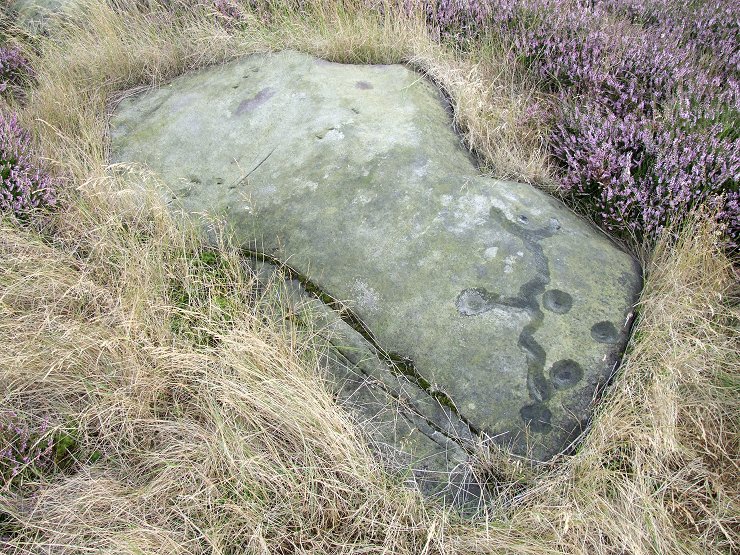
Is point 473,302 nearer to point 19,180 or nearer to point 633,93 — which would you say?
point 633,93

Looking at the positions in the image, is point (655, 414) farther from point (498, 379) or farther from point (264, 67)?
point (264, 67)

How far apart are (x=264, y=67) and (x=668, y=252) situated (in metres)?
2.91

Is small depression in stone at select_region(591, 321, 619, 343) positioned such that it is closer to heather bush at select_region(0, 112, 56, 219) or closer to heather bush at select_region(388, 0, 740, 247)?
heather bush at select_region(388, 0, 740, 247)

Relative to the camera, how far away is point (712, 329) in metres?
2.77

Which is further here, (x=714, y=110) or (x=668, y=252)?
(x=714, y=110)

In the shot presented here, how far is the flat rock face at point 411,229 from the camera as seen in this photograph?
2762 millimetres

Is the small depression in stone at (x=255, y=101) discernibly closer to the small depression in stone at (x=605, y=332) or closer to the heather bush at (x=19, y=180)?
the heather bush at (x=19, y=180)

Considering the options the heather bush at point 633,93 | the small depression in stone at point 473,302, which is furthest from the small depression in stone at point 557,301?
the heather bush at point 633,93

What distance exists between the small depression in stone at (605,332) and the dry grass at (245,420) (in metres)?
0.09

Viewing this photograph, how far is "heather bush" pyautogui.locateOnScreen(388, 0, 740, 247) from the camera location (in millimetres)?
3340

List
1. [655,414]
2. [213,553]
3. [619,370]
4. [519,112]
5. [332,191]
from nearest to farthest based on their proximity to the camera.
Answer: [213,553]
[655,414]
[619,370]
[332,191]
[519,112]

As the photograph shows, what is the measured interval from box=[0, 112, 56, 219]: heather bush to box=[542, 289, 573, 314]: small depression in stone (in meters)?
2.72

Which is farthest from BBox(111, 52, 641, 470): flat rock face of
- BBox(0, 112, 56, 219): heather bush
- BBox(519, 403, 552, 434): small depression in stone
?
BBox(0, 112, 56, 219): heather bush

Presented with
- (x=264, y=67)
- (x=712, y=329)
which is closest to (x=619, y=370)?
(x=712, y=329)
